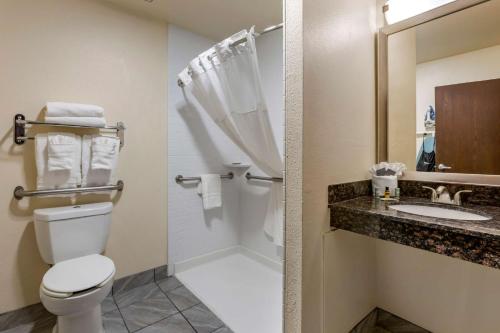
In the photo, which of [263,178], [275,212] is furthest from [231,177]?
[275,212]

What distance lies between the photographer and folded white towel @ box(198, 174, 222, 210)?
8.13ft

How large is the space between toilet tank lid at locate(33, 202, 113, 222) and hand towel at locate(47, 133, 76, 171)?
0.28 meters

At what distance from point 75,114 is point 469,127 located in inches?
93.8

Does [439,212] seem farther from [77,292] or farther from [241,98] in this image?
[77,292]

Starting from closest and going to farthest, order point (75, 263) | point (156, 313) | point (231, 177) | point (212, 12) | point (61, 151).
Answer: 1. point (75, 263)
2. point (61, 151)
3. point (156, 313)
4. point (212, 12)
5. point (231, 177)

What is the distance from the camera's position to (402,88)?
1424 mm

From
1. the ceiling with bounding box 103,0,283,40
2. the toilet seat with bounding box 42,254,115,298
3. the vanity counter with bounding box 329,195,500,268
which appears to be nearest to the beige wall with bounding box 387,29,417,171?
the vanity counter with bounding box 329,195,500,268

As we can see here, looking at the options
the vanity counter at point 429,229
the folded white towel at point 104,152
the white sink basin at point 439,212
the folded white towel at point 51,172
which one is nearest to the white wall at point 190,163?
the folded white towel at point 104,152

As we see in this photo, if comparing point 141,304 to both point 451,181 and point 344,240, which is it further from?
point 451,181

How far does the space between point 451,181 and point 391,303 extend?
76 centimetres

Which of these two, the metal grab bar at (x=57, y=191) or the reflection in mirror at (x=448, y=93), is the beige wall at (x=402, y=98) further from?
the metal grab bar at (x=57, y=191)

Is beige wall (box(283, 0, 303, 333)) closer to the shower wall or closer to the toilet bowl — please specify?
the toilet bowl

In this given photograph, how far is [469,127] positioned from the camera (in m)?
1.24

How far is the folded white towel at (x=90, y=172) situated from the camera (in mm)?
1801
